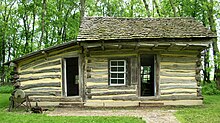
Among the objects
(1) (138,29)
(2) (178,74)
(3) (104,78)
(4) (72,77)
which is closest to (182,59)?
(2) (178,74)

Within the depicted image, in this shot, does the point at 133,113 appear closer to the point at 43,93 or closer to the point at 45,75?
the point at 43,93

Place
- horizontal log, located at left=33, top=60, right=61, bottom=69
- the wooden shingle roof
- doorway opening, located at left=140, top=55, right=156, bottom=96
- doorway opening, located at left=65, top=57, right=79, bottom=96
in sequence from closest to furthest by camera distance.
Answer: the wooden shingle roof → horizontal log, located at left=33, top=60, right=61, bottom=69 → doorway opening, located at left=140, top=55, right=156, bottom=96 → doorway opening, located at left=65, top=57, right=79, bottom=96

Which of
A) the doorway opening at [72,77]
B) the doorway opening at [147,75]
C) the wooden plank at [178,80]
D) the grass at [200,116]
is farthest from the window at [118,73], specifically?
the doorway opening at [72,77]

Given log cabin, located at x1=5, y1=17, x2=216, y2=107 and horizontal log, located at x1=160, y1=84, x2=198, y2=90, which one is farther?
horizontal log, located at x1=160, y1=84, x2=198, y2=90

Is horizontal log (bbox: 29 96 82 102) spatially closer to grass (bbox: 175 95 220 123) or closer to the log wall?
the log wall

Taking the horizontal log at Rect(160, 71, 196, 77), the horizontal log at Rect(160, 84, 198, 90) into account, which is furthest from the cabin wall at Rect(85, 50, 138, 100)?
the horizontal log at Rect(160, 71, 196, 77)

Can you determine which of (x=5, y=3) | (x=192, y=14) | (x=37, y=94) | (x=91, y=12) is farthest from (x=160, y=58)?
(x=5, y=3)

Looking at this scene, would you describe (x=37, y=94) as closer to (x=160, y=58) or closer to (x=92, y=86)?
(x=92, y=86)

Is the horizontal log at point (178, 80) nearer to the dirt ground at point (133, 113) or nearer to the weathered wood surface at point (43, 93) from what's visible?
the dirt ground at point (133, 113)

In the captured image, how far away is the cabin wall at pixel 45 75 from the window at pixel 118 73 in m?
1.84

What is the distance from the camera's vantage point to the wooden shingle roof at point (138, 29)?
1221 centimetres

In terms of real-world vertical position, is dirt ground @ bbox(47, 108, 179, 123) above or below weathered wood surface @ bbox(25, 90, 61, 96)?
below

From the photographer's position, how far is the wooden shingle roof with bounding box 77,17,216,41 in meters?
12.2

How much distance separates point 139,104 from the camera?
1262 centimetres
